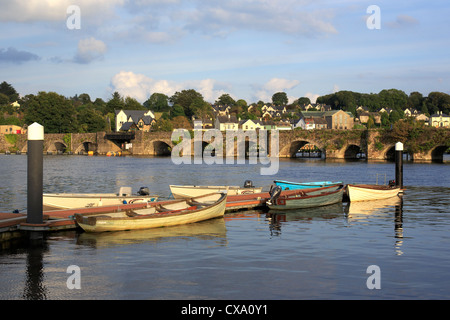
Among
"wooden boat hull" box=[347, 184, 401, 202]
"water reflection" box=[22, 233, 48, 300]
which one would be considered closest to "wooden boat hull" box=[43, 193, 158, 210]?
"water reflection" box=[22, 233, 48, 300]

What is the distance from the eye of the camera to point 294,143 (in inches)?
4033

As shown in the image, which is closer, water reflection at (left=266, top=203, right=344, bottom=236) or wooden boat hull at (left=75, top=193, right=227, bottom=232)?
wooden boat hull at (left=75, top=193, right=227, bottom=232)

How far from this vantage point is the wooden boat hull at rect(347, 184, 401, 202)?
35.7 metres

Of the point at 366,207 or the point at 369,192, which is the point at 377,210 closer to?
the point at 366,207

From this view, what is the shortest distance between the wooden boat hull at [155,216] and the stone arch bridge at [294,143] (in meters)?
62.7

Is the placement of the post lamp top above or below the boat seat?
above

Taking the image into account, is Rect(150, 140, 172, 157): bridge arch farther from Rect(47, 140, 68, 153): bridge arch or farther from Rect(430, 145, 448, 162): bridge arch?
Rect(430, 145, 448, 162): bridge arch

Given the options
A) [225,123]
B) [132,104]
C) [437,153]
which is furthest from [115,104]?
[437,153]

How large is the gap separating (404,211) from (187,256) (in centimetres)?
1769

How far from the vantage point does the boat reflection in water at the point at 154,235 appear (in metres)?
21.2

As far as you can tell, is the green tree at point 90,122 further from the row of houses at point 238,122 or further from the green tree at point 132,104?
the green tree at point 132,104

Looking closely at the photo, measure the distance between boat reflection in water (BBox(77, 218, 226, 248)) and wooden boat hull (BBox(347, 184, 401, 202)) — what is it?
1368 centimetres

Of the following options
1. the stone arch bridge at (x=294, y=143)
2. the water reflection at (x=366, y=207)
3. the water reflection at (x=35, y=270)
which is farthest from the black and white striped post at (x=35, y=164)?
the stone arch bridge at (x=294, y=143)

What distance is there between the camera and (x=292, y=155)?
10581 cm
